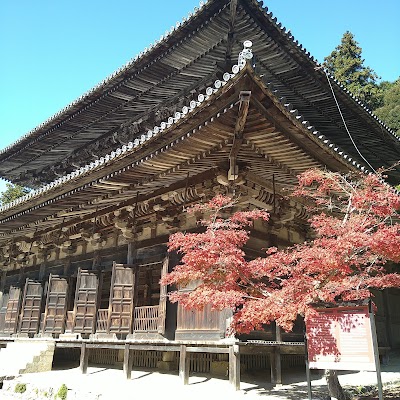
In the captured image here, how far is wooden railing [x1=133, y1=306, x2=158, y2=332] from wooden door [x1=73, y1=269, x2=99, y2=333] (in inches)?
68.3

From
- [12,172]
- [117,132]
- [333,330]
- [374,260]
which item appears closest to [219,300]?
[333,330]

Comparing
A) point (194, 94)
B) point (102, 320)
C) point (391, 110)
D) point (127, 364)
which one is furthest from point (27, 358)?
point (391, 110)

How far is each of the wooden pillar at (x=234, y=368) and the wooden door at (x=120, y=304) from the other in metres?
3.23

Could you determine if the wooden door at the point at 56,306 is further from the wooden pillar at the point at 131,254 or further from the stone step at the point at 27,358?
the wooden pillar at the point at 131,254

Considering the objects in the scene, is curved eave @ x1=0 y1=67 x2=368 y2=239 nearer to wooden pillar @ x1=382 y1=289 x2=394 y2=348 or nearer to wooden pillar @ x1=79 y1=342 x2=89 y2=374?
wooden pillar @ x1=79 y1=342 x2=89 y2=374

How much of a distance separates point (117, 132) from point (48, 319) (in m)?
6.78

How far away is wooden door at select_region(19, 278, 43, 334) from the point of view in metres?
13.6

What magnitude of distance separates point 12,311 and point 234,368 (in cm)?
1046

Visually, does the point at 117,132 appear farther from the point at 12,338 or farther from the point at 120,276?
the point at 12,338

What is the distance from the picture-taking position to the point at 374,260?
6.43 metres

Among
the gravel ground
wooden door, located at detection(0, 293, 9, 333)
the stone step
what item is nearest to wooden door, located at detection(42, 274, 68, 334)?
the stone step

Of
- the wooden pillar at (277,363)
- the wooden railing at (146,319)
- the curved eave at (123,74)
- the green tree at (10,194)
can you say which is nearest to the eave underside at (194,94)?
the curved eave at (123,74)

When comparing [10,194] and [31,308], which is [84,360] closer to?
[31,308]

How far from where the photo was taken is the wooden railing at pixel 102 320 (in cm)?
1126
